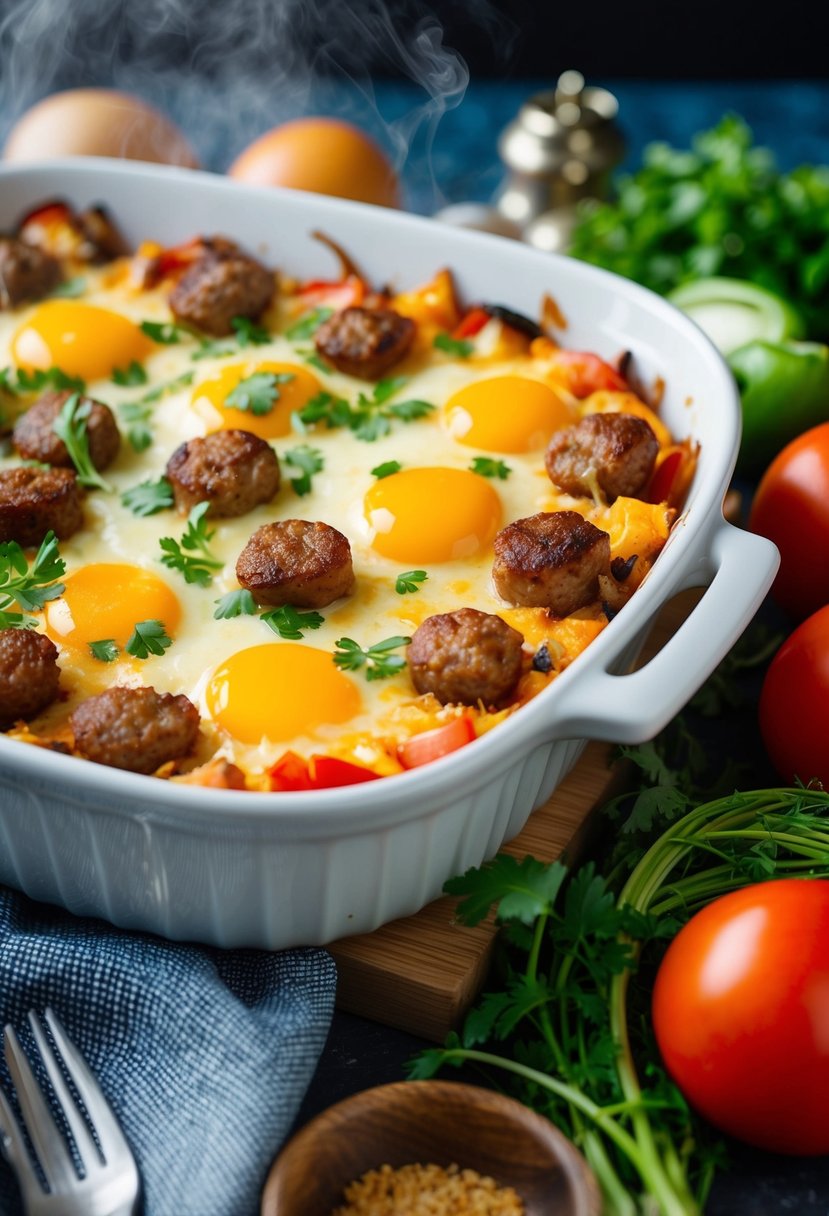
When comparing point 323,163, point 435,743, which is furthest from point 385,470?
point 323,163

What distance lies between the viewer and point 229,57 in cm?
648

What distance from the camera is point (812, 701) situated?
3.71 meters

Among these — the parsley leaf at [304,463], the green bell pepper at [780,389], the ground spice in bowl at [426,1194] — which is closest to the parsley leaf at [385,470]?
the parsley leaf at [304,463]

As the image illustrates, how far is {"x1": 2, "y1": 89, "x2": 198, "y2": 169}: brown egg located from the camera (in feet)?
19.4

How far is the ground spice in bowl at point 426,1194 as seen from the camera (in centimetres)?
280

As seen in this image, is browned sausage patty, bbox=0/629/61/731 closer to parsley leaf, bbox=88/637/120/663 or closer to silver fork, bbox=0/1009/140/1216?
parsley leaf, bbox=88/637/120/663

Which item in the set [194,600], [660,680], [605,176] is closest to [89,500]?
[194,600]

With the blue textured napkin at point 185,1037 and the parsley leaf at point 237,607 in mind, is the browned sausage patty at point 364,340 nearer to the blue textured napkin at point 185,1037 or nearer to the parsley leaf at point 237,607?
the parsley leaf at point 237,607

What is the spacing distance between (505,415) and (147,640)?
4.56 feet

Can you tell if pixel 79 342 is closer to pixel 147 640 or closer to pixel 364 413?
pixel 364 413

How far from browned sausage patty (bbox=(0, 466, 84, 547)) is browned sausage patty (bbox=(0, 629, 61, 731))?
548 mm

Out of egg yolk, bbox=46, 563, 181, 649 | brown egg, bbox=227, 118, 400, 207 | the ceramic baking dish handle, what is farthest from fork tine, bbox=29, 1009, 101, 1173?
brown egg, bbox=227, 118, 400, 207

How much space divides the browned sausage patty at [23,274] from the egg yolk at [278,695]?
83.1 inches

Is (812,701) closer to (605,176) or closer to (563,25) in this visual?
(605,176)
